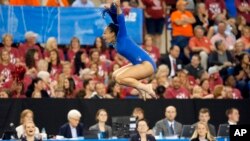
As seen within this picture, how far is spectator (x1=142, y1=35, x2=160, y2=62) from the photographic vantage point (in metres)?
21.1

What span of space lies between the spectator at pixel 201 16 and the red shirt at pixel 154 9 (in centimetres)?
108

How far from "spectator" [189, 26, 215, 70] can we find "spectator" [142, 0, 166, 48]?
2.68 ft

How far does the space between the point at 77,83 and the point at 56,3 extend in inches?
102

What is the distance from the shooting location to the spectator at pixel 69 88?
18.9m

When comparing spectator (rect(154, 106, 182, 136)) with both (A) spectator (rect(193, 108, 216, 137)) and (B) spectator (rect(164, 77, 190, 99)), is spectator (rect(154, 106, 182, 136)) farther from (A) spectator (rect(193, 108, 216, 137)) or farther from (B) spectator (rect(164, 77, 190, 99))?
(B) spectator (rect(164, 77, 190, 99))

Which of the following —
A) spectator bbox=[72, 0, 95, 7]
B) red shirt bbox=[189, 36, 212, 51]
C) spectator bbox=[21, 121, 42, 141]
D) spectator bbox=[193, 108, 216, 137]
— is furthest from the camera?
red shirt bbox=[189, 36, 212, 51]

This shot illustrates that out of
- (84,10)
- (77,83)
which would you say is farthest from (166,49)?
(77,83)

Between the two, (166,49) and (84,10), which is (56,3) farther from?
(166,49)

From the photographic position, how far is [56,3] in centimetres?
2133

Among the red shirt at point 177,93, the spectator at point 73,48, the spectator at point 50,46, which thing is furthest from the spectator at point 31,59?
the red shirt at point 177,93

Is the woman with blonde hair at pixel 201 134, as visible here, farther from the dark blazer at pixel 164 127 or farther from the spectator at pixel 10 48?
the spectator at pixel 10 48

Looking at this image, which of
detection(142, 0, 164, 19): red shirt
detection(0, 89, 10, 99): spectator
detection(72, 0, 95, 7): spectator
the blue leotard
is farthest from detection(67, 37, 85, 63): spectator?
the blue leotard

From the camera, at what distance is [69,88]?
18.9m

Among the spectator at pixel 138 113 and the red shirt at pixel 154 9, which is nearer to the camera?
the spectator at pixel 138 113
